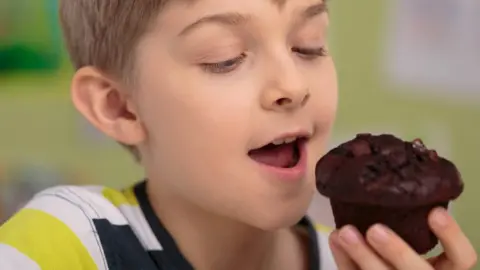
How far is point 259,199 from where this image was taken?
2.90 ft

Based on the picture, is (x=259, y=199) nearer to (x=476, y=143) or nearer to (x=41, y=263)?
(x=41, y=263)

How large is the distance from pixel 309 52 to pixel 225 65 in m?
0.11

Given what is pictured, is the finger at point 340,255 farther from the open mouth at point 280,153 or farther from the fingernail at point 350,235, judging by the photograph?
the open mouth at point 280,153

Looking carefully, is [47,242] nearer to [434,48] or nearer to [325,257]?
[325,257]

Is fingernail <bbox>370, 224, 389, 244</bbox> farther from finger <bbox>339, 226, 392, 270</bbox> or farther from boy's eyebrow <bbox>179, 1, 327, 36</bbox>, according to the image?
boy's eyebrow <bbox>179, 1, 327, 36</bbox>

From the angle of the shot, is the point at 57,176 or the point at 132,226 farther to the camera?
the point at 57,176

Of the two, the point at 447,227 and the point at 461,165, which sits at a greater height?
the point at 447,227

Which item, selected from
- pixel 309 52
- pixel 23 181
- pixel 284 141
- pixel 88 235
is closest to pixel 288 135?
pixel 284 141

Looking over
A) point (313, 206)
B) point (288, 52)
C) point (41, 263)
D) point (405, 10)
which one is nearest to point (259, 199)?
point (288, 52)

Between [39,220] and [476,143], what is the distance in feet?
3.42

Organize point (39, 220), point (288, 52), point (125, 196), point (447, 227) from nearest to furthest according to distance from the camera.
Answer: point (447, 227), point (288, 52), point (39, 220), point (125, 196)

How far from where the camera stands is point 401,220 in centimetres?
72

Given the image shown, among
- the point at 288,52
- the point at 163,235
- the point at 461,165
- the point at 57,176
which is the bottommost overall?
the point at 57,176

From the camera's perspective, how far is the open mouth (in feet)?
2.91
